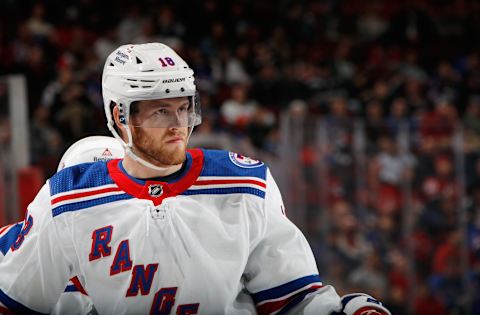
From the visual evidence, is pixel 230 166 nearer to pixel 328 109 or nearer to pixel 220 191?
pixel 220 191

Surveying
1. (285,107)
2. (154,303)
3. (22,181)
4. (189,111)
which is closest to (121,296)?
(154,303)

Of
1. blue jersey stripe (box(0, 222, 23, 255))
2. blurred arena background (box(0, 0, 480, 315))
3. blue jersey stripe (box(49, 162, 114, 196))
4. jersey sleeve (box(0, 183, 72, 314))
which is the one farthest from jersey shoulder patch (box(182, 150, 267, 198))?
blurred arena background (box(0, 0, 480, 315))

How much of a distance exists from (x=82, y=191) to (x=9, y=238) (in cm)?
31

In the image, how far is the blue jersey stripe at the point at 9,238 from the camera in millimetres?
2715

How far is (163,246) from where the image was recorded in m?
2.54

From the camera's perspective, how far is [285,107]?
29.9ft

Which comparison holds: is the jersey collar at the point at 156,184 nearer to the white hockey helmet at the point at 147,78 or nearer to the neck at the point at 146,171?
the neck at the point at 146,171

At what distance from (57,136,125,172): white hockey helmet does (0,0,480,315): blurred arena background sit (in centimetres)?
203

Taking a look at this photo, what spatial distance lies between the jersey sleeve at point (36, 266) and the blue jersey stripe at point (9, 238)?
93mm

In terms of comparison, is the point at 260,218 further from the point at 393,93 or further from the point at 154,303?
the point at 393,93

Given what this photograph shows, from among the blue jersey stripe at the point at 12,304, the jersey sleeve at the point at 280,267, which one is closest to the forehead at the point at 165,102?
the jersey sleeve at the point at 280,267

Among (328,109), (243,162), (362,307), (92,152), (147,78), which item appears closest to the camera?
(362,307)

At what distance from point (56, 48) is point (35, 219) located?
686 centimetres

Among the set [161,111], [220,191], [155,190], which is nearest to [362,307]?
[220,191]
